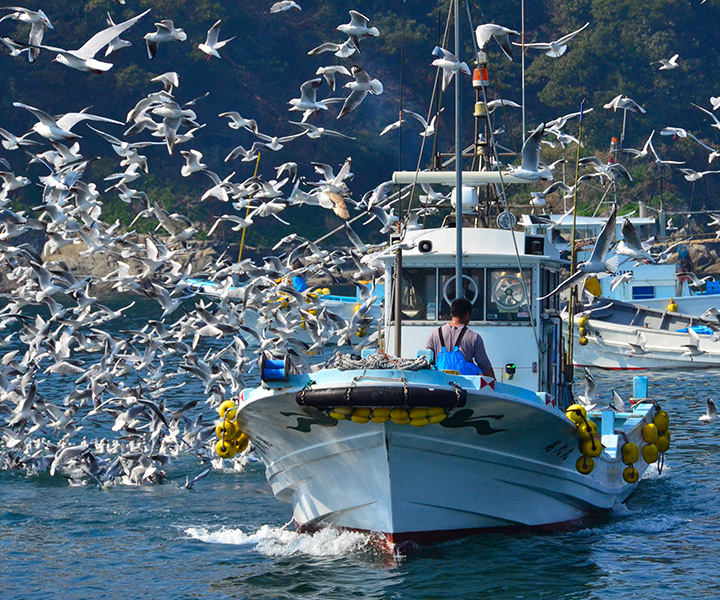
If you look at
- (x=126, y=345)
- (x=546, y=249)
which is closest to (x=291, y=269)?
(x=126, y=345)

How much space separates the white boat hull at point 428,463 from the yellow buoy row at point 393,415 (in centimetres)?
28

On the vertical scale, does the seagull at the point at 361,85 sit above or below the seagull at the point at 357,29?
below

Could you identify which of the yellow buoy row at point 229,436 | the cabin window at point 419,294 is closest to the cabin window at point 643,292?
the cabin window at point 419,294

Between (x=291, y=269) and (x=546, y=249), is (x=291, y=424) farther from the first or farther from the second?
(x=291, y=269)

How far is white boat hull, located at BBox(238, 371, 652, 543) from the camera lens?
12.0 m

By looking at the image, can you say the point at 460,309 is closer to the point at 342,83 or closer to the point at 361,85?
the point at 361,85

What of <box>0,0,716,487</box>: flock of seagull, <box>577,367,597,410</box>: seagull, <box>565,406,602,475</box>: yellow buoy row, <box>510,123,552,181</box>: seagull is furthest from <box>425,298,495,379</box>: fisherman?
<box>577,367,597,410</box>: seagull

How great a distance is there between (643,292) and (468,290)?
85.5 feet

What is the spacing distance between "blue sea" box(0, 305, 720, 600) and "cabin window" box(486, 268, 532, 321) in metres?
2.56

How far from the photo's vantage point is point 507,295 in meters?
14.1

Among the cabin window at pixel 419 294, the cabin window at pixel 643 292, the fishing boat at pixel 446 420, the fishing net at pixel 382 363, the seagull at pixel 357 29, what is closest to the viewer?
the fishing net at pixel 382 363

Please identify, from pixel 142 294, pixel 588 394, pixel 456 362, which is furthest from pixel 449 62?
pixel 588 394

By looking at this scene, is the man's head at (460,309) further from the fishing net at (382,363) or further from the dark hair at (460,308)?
the fishing net at (382,363)

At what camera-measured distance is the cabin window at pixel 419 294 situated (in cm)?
1412
